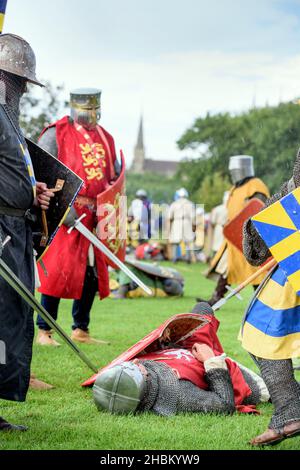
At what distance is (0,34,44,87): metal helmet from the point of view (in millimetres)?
4312

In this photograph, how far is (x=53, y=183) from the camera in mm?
4625

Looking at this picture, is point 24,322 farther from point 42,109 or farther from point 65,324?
point 42,109

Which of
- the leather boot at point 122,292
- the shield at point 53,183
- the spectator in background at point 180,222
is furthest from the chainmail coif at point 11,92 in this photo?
the spectator in background at point 180,222

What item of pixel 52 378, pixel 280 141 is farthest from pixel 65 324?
pixel 280 141

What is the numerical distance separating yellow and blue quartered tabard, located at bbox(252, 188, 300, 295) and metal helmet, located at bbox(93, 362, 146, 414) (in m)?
1.11

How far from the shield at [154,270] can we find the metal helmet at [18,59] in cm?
745

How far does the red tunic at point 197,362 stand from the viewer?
446 centimetres

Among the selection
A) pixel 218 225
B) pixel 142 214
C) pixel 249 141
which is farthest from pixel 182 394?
pixel 249 141

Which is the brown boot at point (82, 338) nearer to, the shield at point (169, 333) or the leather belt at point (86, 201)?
the leather belt at point (86, 201)

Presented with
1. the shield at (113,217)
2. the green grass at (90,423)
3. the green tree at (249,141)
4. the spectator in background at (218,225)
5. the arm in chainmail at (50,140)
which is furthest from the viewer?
the green tree at (249,141)

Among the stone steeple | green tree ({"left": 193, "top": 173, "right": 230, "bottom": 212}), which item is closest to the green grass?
green tree ({"left": 193, "top": 173, "right": 230, "bottom": 212})

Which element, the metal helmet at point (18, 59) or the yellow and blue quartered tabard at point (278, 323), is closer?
the yellow and blue quartered tabard at point (278, 323)

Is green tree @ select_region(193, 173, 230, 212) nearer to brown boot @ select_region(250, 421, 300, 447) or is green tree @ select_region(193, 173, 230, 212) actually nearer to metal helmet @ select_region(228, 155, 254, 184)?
metal helmet @ select_region(228, 155, 254, 184)

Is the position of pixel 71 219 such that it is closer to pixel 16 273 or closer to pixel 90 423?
pixel 16 273
